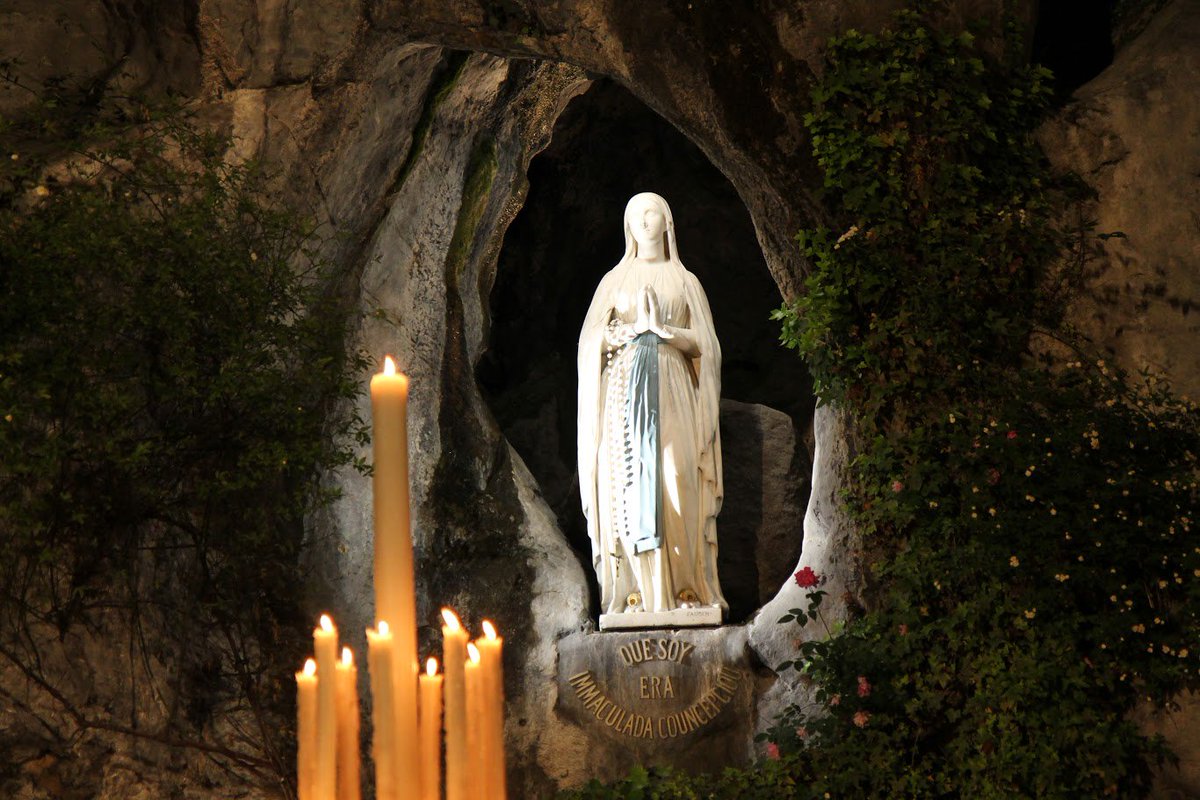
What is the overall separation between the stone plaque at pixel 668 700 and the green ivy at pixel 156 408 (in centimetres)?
145

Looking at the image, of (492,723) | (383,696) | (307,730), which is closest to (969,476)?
(492,723)

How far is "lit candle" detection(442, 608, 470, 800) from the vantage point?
6.48ft

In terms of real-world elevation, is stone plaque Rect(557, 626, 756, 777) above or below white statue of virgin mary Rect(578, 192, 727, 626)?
below

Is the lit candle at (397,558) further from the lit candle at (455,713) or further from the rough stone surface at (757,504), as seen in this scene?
the rough stone surface at (757,504)

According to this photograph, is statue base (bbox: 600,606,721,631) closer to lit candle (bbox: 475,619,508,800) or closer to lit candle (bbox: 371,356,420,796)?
lit candle (bbox: 475,619,508,800)

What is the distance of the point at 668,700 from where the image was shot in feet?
20.6

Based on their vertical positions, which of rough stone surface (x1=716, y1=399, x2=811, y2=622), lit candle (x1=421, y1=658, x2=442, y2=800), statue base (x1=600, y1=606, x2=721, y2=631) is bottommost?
lit candle (x1=421, y1=658, x2=442, y2=800)

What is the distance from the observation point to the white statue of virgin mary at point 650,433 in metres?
6.52

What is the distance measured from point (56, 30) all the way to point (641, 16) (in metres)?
2.67

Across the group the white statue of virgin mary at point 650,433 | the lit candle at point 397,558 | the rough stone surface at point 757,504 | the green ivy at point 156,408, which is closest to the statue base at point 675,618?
the white statue of virgin mary at point 650,433

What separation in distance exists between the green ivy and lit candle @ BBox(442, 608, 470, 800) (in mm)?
3484

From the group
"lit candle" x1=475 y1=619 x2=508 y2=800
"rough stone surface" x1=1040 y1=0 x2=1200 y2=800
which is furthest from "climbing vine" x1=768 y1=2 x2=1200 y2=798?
"lit candle" x1=475 y1=619 x2=508 y2=800

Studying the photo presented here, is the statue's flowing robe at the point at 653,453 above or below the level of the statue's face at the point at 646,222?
below

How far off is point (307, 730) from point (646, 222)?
16.9 ft
